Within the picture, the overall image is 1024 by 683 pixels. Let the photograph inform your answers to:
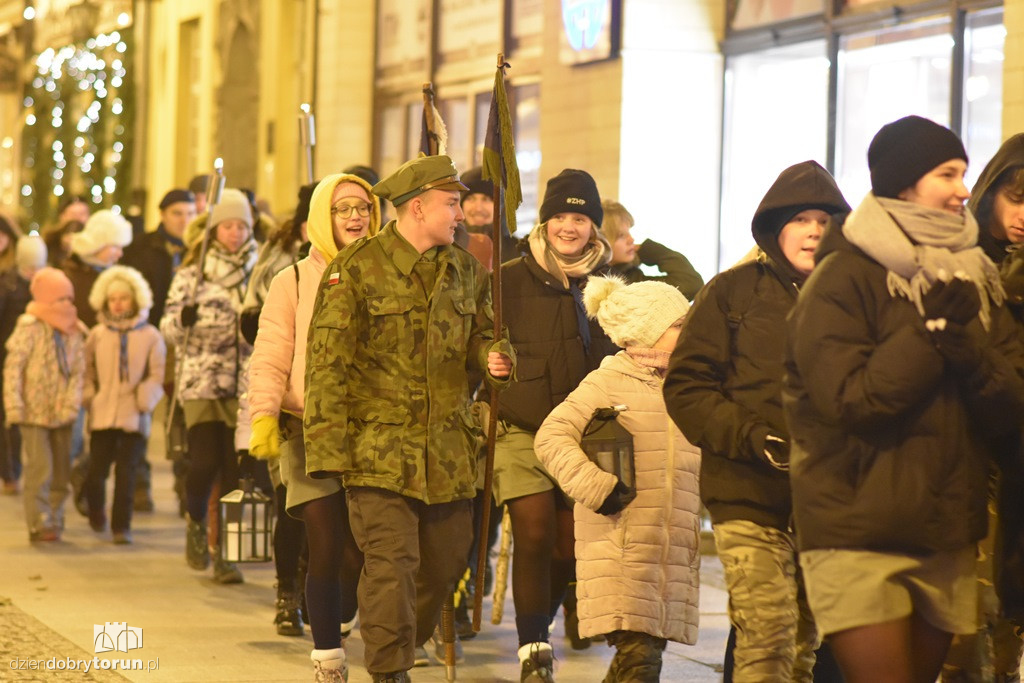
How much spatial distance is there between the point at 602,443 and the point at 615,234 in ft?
7.60

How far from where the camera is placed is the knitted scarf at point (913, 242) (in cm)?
464

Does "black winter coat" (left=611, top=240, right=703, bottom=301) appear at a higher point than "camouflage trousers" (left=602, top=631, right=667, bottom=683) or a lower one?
higher

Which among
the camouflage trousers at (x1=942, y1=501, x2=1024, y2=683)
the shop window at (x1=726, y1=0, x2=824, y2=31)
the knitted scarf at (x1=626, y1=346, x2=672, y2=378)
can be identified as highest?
the shop window at (x1=726, y1=0, x2=824, y2=31)

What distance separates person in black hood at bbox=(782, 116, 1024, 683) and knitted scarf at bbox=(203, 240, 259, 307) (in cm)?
620

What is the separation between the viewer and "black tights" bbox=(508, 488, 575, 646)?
7.34m

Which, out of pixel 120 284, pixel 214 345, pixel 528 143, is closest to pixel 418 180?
pixel 214 345

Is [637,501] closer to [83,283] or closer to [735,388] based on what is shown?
[735,388]

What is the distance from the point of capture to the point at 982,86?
1238 centimetres

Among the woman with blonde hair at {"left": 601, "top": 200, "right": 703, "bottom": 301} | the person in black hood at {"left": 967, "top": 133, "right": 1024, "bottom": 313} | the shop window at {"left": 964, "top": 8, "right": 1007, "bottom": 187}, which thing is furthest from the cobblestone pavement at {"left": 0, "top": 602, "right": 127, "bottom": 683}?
the shop window at {"left": 964, "top": 8, "right": 1007, "bottom": 187}

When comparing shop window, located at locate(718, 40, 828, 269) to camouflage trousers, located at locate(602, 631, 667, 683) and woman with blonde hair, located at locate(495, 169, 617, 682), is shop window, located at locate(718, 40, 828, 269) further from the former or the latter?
camouflage trousers, located at locate(602, 631, 667, 683)

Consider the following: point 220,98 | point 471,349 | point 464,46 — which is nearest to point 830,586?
point 471,349

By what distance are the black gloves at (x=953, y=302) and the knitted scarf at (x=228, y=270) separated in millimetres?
6501

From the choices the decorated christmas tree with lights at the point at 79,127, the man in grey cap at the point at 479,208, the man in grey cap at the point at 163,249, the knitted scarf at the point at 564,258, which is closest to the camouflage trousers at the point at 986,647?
the knitted scarf at the point at 564,258

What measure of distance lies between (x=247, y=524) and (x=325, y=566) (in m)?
1.89
